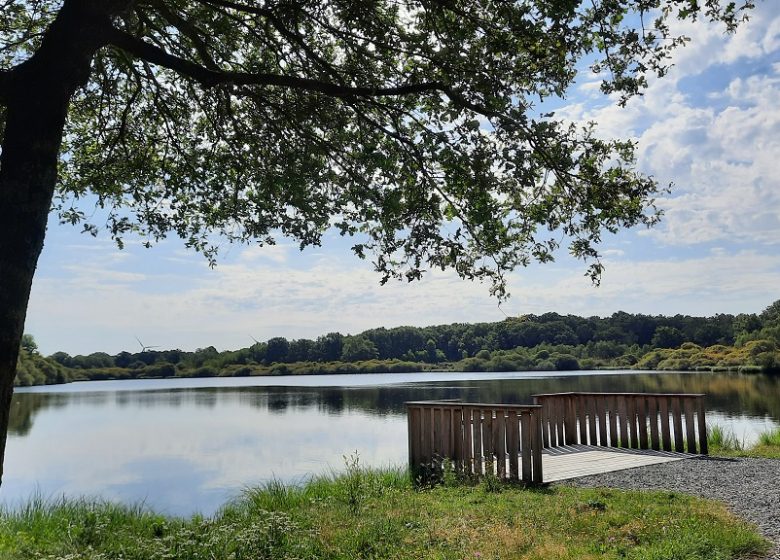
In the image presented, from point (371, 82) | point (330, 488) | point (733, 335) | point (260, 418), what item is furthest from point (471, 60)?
point (733, 335)

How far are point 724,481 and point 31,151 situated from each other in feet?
29.5

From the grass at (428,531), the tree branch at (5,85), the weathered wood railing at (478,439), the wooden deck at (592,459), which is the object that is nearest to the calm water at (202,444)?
the weathered wood railing at (478,439)

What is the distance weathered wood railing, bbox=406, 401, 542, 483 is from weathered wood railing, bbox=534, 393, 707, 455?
8.84 ft

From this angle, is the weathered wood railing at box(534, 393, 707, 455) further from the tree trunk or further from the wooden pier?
the tree trunk

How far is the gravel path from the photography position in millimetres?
6855

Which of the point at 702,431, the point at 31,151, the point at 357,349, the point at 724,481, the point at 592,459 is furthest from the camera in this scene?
the point at 357,349

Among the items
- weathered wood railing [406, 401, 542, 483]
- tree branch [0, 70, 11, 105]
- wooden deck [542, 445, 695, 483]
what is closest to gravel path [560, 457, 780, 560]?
wooden deck [542, 445, 695, 483]

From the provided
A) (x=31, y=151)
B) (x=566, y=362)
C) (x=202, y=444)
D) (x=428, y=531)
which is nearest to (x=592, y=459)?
(x=428, y=531)

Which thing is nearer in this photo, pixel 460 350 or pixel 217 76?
pixel 217 76

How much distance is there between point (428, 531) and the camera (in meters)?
6.33

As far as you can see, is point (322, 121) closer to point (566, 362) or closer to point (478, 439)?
point (478, 439)

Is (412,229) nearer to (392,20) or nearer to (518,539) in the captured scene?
(392,20)

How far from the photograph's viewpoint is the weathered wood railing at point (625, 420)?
11953mm

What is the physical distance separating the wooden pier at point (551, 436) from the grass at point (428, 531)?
41.6 inches
